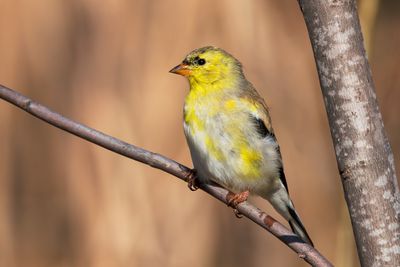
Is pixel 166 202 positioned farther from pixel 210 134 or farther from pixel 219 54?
pixel 210 134

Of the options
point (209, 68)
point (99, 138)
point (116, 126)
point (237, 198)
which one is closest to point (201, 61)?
point (209, 68)

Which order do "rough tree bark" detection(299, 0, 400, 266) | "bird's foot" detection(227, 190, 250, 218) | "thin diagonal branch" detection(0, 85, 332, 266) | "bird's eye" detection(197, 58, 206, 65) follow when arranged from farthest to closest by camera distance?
"bird's eye" detection(197, 58, 206, 65)
"bird's foot" detection(227, 190, 250, 218)
"thin diagonal branch" detection(0, 85, 332, 266)
"rough tree bark" detection(299, 0, 400, 266)

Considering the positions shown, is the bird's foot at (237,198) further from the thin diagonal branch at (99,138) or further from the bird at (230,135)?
the thin diagonal branch at (99,138)

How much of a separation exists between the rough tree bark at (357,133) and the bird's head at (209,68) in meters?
1.80

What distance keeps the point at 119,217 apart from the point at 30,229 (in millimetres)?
596

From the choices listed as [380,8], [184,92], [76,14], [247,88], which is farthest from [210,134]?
[380,8]

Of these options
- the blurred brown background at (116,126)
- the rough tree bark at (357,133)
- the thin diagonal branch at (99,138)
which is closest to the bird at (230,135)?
the thin diagonal branch at (99,138)

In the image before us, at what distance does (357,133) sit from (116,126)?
341cm

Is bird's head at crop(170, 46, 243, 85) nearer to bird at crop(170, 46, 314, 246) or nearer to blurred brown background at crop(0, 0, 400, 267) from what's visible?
bird at crop(170, 46, 314, 246)

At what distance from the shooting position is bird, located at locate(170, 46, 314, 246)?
9.66ft

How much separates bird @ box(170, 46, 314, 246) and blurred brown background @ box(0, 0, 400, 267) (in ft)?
4.46

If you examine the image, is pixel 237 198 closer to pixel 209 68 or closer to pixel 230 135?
pixel 230 135

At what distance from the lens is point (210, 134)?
2.94 m

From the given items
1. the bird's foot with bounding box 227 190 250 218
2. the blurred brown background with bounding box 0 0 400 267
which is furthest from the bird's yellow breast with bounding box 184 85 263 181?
the blurred brown background with bounding box 0 0 400 267
